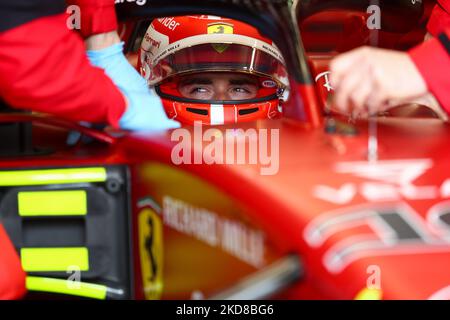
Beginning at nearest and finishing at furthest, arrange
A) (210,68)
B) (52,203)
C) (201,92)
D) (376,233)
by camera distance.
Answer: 1. (376,233)
2. (52,203)
3. (210,68)
4. (201,92)

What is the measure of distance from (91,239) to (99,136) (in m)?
0.22

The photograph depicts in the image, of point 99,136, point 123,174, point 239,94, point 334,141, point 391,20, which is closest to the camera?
point 334,141

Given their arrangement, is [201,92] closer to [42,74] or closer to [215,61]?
[215,61]

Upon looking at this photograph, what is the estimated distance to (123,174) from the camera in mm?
1472

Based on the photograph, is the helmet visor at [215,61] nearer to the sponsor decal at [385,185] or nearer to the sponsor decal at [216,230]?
the sponsor decal at [216,230]

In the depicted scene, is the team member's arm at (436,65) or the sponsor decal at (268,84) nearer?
the team member's arm at (436,65)

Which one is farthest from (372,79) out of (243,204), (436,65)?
(243,204)

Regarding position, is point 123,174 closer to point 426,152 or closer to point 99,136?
point 99,136

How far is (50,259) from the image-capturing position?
1.51 meters

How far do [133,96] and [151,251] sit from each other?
342mm

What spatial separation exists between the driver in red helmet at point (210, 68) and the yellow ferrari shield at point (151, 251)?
59cm

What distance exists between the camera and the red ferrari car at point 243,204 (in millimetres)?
988

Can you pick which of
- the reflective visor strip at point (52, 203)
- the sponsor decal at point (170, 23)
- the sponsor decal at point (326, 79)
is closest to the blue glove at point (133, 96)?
the reflective visor strip at point (52, 203)

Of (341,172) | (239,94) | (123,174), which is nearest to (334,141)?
(341,172)
